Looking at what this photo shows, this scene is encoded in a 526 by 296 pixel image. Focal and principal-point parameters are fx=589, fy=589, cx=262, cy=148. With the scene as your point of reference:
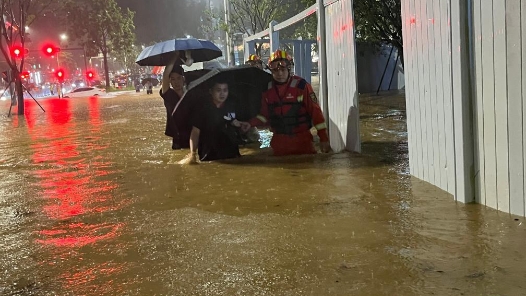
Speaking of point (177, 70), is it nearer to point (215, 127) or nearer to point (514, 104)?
point (215, 127)

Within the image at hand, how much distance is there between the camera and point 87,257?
4.23 metres

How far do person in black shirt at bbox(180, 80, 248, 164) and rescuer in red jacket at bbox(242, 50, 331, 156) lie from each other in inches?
13.6

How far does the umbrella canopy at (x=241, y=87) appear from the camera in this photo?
8367 mm

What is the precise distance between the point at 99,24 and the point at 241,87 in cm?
4936

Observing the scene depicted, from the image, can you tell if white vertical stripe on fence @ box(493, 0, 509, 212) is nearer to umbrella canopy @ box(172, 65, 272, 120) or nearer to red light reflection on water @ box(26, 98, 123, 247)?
red light reflection on water @ box(26, 98, 123, 247)

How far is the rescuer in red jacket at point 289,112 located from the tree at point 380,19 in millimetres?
9465

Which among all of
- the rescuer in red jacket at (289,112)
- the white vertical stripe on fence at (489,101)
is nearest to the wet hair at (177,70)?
the rescuer in red jacket at (289,112)

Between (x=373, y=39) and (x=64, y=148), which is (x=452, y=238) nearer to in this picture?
(x=64, y=148)

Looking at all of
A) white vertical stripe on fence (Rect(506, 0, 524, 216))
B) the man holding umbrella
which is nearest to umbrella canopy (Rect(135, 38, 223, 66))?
the man holding umbrella

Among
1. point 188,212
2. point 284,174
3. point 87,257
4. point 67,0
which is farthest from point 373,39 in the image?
point 67,0

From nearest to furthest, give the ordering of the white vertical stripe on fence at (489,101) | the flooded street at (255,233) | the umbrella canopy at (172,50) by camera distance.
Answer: the flooded street at (255,233)
the white vertical stripe on fence at (489,101)
the umbrella canopy at (172,50)

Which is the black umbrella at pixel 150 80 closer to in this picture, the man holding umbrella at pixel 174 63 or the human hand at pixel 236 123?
the man holding umbrella at pixel 174 63

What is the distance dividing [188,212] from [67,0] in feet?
166

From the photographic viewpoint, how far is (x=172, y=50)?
945 cm
